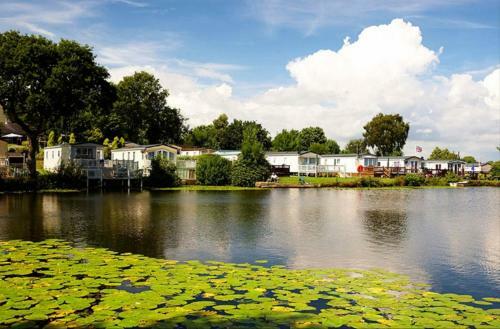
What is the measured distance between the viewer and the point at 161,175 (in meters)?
64.6

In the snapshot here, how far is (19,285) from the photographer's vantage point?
41.0 ft

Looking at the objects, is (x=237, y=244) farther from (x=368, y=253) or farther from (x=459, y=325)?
(x=459, y=325)

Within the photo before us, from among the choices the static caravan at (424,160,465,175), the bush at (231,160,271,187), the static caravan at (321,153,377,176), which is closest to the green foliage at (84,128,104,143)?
the bush at (231,160,271,187)

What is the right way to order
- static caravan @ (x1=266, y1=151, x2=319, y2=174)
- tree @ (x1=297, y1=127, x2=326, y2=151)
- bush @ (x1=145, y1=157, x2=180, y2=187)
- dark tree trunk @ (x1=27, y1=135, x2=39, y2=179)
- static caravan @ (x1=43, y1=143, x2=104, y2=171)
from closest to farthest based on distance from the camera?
1. dark tree trunk @ (x1=27, y1=135, x2=39, y2=179)
2. static caravan @ (x1=43, y1=143, x2=104, y2=171)
3. bush @ (x1=145, y1=157, x2=180, y2=187)
4. static caravan @ (x1=266, y1=151, x2=319, y2=174)
5. tree @ (x1=297, y1=127, x2=326, y2=151)

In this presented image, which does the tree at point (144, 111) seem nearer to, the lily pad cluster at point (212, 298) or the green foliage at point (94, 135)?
the green foliage at point (94, 135)

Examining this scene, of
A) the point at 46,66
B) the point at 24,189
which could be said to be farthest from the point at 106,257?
the point at 46,66

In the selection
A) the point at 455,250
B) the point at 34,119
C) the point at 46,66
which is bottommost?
the point at 455,250

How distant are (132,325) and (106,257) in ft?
26.1

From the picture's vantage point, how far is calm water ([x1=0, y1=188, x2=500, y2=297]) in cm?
1733

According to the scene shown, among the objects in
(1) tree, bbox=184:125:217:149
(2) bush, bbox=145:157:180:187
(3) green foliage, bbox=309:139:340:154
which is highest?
(1) tree, bbox=184:125:217:149

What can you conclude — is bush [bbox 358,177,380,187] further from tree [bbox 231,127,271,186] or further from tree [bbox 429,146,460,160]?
tree [bbox 429,146,460,160]

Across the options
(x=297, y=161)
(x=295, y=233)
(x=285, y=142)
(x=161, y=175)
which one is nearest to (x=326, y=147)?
(x=285, y=142)

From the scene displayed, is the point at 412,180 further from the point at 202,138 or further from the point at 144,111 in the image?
the point at 202,138

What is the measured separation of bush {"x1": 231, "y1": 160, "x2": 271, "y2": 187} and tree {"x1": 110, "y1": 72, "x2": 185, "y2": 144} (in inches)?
1584
